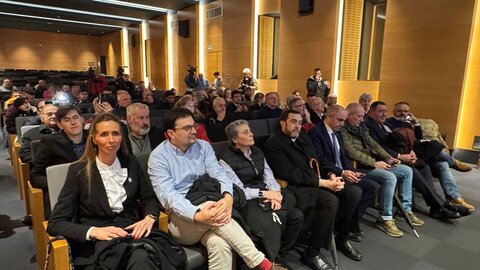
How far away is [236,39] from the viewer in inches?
375

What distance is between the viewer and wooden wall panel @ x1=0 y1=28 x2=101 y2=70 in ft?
62.4

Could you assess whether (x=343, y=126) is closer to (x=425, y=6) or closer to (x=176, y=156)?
(x=176, y=156)

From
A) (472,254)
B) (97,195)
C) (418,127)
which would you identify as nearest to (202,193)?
(97,195)

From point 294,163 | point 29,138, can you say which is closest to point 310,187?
point 294,163

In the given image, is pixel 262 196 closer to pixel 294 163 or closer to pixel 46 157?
pixel 294 163

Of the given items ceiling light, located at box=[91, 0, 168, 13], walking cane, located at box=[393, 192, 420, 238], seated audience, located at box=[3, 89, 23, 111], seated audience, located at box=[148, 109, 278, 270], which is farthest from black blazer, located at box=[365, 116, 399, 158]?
ceiling light, located at box=[91, 0, 168, 13]

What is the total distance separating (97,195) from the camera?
1670mm

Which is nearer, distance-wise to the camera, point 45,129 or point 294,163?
point 294,163

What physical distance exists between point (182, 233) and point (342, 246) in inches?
54.5

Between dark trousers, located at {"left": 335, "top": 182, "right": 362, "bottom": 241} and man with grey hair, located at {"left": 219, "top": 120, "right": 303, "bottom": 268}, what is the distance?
490mm

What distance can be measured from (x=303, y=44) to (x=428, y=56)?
2898 mm

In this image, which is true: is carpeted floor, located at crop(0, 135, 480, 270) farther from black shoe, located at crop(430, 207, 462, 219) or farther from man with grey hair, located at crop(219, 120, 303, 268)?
Result: man with grey hair, located at crop(219, 120, 303, 268)

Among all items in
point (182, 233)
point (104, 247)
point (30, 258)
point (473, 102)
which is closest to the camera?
point (104, 247)

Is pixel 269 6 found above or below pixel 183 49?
above
